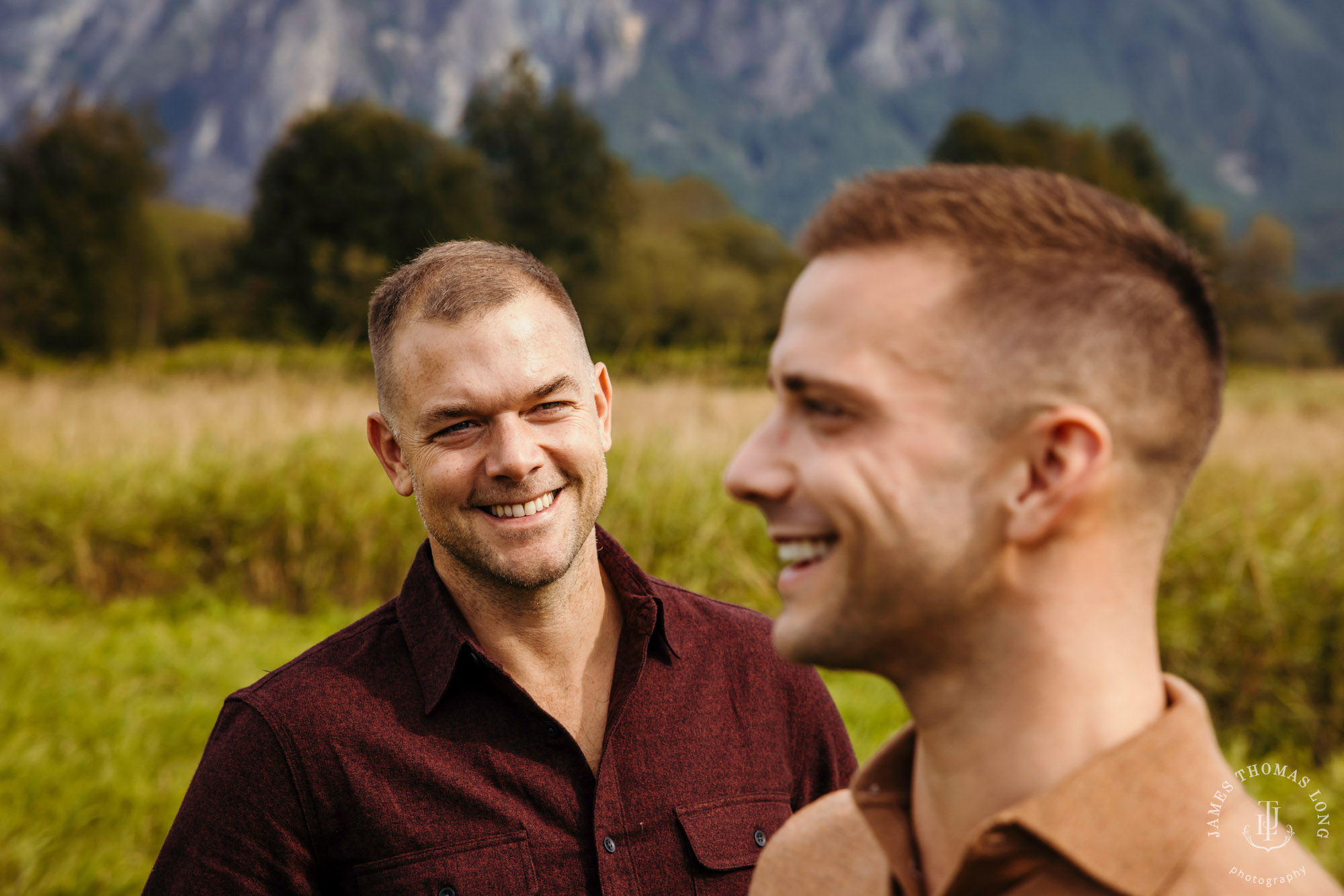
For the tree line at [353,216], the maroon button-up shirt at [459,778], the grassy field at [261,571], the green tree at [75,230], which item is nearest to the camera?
the maroon button-up shirt at [459,778]

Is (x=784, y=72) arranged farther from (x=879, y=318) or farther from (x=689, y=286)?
(x=879, y=318)

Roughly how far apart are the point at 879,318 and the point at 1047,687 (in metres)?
0.43

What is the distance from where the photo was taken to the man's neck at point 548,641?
2.20 metres

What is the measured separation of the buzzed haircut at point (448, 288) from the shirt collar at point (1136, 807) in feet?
4.89

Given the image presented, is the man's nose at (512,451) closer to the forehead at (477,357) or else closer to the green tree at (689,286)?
the forehead at (477,357)

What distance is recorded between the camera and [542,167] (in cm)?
2206

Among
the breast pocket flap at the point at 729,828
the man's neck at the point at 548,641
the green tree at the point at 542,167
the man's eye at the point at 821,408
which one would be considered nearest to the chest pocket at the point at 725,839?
the breast pocket flap at the point at 729,828

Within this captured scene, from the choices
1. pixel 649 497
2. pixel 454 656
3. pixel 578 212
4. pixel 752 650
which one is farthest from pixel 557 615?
pixel 578 212

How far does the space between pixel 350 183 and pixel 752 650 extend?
63.2ft

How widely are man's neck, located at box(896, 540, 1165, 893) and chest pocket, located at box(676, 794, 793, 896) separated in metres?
1.02

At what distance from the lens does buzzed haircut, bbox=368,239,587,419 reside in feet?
7.16

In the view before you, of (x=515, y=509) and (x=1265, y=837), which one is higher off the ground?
(x=515, y=509)

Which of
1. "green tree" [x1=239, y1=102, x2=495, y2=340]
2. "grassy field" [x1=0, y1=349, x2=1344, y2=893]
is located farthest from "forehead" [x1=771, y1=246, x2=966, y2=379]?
"green tree" [x1=239, y1=102, x2=495, y2=340]

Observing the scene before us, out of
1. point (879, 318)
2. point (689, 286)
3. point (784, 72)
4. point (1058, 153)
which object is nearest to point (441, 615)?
point (879, 318)
